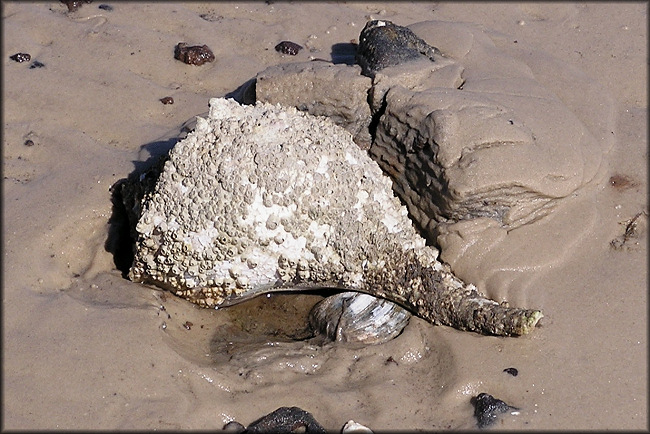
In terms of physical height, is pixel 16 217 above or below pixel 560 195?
below

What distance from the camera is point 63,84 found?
5.78m

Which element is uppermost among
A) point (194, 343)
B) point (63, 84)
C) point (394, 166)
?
point (394, 166)

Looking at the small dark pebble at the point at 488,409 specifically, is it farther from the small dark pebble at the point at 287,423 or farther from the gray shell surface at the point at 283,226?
the small dark pebble at the point at 287,423

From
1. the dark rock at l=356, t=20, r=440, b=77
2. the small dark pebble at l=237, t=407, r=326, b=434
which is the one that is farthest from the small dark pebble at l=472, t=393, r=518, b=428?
the dark rock at l=356, t=20, r=440, b=77

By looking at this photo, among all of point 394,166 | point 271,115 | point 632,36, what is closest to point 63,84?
point 271,115

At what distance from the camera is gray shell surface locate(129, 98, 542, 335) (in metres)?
4.01

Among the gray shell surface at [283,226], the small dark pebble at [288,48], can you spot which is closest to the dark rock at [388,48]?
the gray shell surface at [283,226]

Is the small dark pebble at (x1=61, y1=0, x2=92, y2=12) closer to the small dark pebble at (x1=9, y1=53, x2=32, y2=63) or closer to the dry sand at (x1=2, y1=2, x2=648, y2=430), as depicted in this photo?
the dry sand at (x1=2, y1=2, x2=648, y2=430)

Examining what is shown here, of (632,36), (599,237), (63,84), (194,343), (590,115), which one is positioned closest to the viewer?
(194,343)

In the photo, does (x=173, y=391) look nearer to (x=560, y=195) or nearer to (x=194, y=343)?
(x=194, y=343)

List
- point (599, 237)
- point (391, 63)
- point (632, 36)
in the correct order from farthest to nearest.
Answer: point (632, 36) → point (391, 63) → point (599, 237)

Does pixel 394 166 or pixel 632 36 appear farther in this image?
pixel 632 36

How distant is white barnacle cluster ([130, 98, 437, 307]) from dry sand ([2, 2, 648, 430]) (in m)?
0.34

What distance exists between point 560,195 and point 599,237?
0.41m
